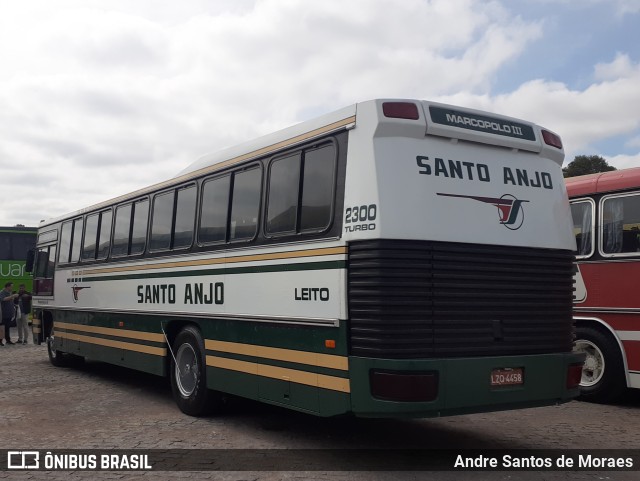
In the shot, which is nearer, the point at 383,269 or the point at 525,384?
the point at 383,269

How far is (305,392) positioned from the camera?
22.0 feet

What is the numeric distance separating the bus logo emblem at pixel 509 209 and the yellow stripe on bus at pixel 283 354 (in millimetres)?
1954

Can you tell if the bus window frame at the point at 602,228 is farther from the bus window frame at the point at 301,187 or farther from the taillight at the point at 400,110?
the bus window frame at the point at 301,187

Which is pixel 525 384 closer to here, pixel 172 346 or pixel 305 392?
pixel 305 392

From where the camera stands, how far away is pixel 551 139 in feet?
24.6

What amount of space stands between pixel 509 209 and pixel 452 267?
39.8 inches

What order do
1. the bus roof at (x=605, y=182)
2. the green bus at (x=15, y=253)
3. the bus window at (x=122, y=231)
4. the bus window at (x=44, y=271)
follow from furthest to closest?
the green bus at (x=15, y=253) < the bus window at (x=44, y=271) < the bus window at (x=122, y=231) < the bus roof at (x=605, y=182)

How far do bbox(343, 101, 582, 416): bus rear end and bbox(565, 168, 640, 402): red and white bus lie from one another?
2.74m

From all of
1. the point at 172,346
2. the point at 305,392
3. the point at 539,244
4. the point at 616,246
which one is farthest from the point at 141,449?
the point at 616,246

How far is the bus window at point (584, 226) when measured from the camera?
10117 millimetres

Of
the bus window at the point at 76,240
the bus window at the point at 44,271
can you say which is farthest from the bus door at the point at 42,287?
the bus window at the point at 76,240

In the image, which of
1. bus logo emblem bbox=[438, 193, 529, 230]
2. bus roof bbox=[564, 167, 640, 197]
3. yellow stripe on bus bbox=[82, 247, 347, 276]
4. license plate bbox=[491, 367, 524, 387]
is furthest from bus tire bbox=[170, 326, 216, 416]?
bus roof bbox=[564, 167, 640, 197]

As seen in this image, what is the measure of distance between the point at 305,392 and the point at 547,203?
118 inches

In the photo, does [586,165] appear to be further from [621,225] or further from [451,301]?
[451,301]
